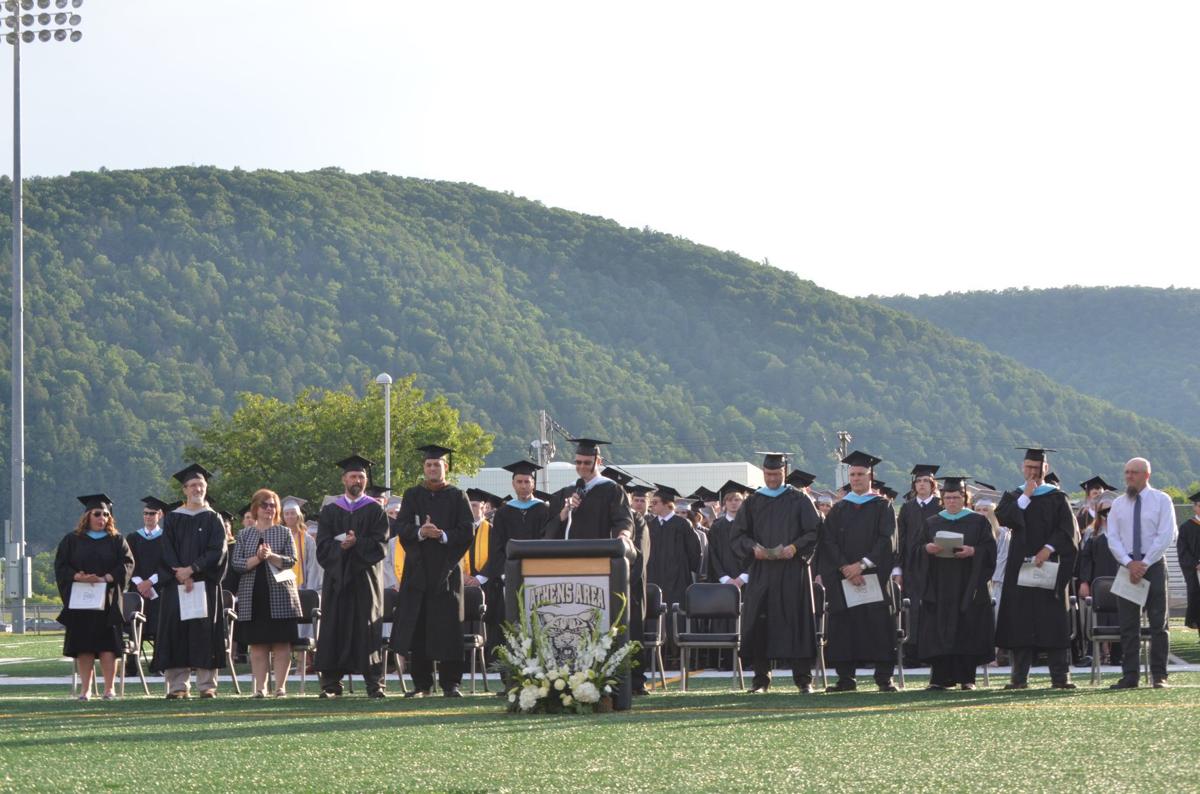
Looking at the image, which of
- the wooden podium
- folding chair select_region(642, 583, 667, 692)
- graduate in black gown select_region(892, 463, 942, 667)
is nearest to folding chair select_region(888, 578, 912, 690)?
graduate in black gown select_region(892, 463, 942, 667)

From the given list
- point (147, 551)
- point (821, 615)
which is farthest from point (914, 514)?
point (147, 551)

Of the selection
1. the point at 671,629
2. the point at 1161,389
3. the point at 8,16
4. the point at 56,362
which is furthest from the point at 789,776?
the point at 1161,389

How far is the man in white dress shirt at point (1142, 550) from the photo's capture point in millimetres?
14281

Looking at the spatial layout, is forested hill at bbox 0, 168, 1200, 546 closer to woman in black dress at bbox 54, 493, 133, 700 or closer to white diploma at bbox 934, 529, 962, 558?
woman in black dress at bbox 54, 493, 133, 700

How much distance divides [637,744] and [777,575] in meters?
5.69

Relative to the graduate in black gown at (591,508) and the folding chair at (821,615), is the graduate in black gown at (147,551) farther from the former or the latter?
the folding chair at (821,615)

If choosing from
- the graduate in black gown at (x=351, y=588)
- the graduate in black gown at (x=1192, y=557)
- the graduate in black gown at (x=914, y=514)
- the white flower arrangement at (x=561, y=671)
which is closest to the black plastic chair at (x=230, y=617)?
the graduate in black gown at (x=351, y=588)

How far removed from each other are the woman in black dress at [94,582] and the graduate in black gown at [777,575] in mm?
5427

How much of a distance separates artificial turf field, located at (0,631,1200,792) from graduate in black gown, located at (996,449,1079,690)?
1071 millimetres

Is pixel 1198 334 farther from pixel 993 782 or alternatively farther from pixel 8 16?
pixel 993 782

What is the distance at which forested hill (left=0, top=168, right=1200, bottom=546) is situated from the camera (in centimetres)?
10156

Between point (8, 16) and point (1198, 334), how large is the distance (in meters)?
112

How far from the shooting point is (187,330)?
10588 cm

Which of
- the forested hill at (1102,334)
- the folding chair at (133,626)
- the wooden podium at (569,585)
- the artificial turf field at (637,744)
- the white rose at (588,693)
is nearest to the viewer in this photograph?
the artificial turf field at (637,744)
